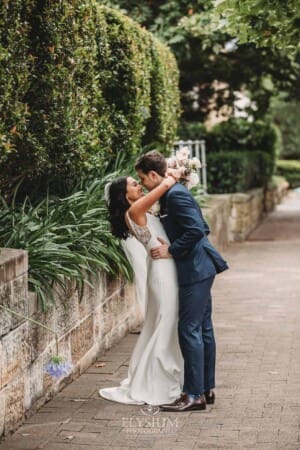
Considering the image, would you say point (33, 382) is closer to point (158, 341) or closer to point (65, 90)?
point (158, 341)

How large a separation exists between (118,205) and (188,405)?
1.45 meters

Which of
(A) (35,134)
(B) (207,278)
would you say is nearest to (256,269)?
(A) (35,134)

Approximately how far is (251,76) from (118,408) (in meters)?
13.1

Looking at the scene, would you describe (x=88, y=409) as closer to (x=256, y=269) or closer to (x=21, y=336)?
(x=21, y=336)

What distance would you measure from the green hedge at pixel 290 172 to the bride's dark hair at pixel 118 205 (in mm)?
35474

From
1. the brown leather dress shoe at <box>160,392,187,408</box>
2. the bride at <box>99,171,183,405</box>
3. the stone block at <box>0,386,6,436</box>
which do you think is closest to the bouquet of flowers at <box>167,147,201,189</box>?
the bride at <box>99,171,183,405</box>

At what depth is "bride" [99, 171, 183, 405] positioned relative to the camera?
6.20 meters

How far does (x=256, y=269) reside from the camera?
43.3ft

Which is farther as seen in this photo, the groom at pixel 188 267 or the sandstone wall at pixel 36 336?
the groom at pixel 188 267

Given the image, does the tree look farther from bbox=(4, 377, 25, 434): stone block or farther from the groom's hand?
bbox=(4, 377, 25, 434): stone block

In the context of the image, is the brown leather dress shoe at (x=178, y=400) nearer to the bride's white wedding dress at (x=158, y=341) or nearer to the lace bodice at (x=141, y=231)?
the bride's white wedding dress at (x=158, y=341)

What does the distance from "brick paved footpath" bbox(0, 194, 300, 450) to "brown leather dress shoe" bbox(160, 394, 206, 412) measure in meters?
0.06

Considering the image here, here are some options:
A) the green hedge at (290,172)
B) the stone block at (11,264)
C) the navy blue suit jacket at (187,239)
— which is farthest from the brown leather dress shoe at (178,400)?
the green hedge at (290,172)

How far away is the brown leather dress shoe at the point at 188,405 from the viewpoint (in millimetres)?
6039
